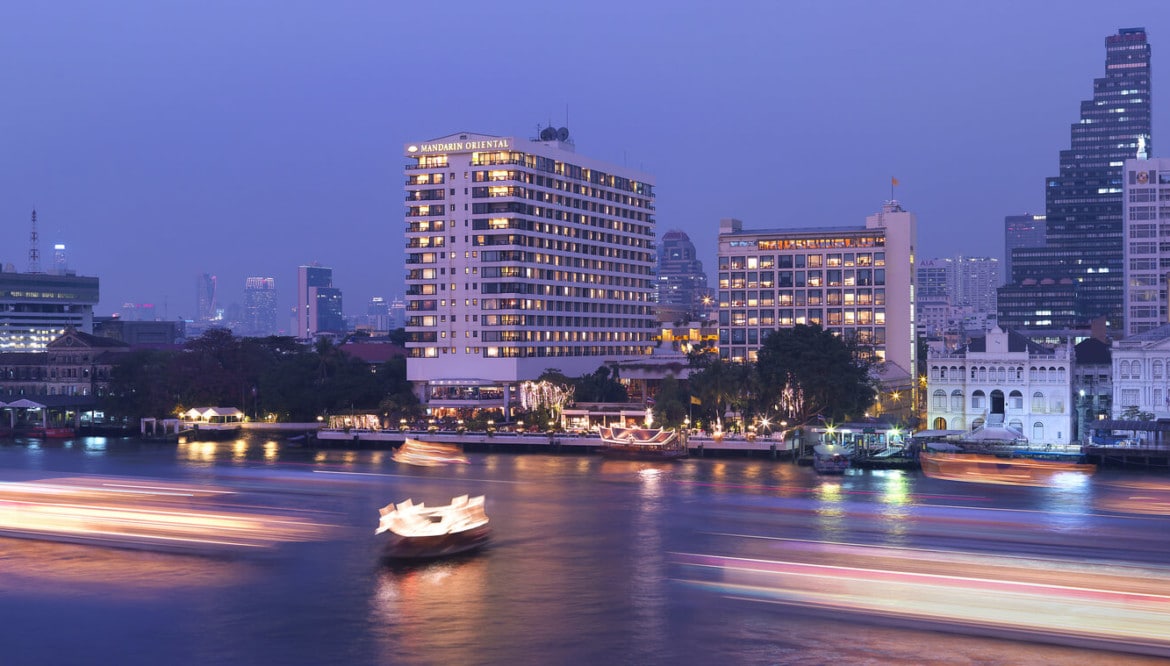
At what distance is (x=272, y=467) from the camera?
9212 cm

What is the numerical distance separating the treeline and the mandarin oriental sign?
24916mm

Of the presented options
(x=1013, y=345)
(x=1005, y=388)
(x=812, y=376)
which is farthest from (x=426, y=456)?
(x=1013, y=345)

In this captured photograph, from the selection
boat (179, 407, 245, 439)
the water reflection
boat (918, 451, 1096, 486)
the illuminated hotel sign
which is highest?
the illuminated hotel sign

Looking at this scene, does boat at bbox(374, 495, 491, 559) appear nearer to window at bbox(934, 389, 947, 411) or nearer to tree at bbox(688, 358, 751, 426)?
tree at bbox(688, 358, 751, 426)

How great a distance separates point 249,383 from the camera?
13375 cm

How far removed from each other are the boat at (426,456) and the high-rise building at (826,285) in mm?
48239

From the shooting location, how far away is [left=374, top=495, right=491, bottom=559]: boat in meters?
49.8

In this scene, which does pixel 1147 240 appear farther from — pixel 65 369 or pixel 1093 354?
pixel 65 369

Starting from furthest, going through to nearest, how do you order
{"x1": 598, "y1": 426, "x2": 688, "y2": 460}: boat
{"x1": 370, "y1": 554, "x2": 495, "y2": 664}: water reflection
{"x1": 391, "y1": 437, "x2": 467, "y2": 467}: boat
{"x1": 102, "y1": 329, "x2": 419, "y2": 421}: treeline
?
{"x1": 102, "y1": 329, "x2": 419, "y2": 421}: treeline
{"x1": 598, "y1": 426, "x2": 688, "y2": 460}: boat
{"x1": 391, "y1": 437, "x2": 467, "y2": 467}: boat
{"x1": 370, "y1": 554, "x2": 495, "y2": 664}: water reflection

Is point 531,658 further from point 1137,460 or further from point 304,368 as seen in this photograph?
point 304,368

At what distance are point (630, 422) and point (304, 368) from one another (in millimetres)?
37524

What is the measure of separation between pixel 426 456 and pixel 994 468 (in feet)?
144

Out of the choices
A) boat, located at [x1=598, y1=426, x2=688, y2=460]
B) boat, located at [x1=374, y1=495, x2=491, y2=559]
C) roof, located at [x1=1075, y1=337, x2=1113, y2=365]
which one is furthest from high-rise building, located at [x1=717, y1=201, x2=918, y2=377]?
boat, located at [x1=374, y1=495, x2=491, y2=559]

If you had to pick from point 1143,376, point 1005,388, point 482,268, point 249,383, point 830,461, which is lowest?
point 830,461
